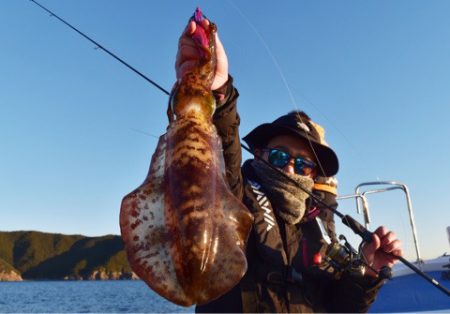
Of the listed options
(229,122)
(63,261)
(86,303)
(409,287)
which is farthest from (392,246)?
(63,261)

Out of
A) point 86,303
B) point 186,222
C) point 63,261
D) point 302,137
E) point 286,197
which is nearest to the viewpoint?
point 186,222

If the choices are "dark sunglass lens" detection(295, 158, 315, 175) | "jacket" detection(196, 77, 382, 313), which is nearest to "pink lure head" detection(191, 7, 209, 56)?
"jacket" detection(196, 77, 382, 313)

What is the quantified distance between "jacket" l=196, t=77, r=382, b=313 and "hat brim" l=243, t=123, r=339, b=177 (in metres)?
0.59

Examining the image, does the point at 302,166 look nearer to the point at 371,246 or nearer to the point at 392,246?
the point at 371,246

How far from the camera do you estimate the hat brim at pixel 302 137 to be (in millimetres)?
4488

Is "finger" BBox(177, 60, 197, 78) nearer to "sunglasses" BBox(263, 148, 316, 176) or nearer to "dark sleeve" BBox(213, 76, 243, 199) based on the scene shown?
"dark sleeve" BBox(213, 76, 243, 199)

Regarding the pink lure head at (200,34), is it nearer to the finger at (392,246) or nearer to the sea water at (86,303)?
the finger at (392,246)

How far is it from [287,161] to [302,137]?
0.33m

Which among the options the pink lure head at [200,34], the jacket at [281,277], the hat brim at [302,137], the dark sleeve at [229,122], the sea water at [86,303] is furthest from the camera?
the sea water at [86,303]

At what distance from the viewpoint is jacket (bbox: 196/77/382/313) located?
3.73 m

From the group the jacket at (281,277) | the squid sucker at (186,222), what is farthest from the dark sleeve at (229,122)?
the squid sucker at (186,222)

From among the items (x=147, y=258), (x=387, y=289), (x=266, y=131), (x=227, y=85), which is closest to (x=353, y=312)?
(x=266, y=131)

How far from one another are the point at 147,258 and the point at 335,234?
326cm

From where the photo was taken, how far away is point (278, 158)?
442 centimetres
